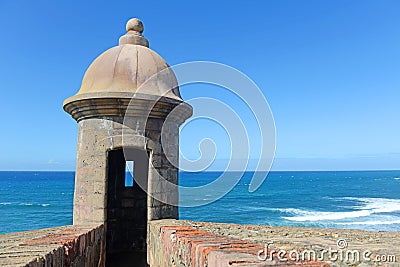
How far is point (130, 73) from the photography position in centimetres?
560

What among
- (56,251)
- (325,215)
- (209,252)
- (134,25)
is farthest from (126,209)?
(325,215)

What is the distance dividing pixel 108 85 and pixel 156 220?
209 cm

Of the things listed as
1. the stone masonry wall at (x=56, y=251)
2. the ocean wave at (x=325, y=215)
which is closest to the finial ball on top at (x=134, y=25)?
the stone masonry wall at (x=56, y=251)

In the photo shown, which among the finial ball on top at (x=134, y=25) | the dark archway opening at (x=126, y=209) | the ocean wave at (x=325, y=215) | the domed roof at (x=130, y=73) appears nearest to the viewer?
the domed roof at (x=130, y=73)

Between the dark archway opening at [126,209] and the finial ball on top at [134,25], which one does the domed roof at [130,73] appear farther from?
the dark archway opening at [126,209]

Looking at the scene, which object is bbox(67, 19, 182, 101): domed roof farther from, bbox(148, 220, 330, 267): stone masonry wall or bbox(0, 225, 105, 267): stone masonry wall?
bbox(148, 220, 330, 267): stone masonry wall

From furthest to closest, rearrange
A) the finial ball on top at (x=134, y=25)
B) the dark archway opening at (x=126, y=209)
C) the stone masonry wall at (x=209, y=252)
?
the dark archway opening at (x=126, y=209) < the finial ball on top at (x=134, y=25) < the stone masonry wall at (x=209, y=252)

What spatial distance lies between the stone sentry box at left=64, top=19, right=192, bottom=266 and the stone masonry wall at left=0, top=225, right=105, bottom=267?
2.14 ft

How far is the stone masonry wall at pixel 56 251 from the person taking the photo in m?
2.21

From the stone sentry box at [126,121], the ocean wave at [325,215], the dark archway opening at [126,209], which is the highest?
the stone sentry box at [126,121]

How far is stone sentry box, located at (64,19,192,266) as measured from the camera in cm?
530

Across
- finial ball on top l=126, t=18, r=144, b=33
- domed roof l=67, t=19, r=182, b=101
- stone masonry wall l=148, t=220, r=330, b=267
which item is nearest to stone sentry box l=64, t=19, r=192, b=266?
domed roof l=67, t=19, r=182, b=101

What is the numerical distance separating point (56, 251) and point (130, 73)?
341 centimetres

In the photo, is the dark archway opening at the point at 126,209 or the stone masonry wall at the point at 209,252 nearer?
the stone masonry wall at the point at 209,252
